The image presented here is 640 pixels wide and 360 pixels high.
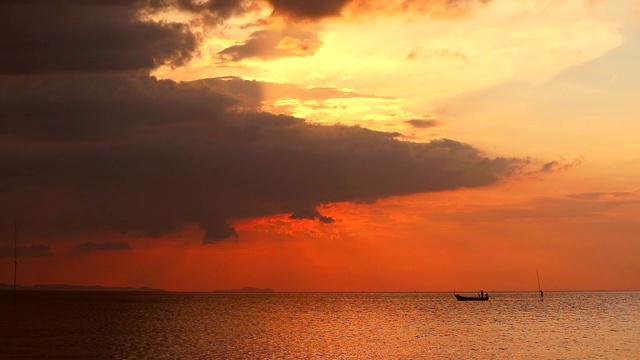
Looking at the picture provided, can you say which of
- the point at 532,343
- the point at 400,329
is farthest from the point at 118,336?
the point at 532,343

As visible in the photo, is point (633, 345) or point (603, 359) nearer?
point (603, 359)

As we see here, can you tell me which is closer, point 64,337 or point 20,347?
point 20,347

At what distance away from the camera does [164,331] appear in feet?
368

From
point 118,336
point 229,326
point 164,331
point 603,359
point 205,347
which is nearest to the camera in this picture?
point 603,359

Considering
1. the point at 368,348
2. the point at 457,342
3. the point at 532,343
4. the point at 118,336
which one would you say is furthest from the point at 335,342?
the point at 118,336

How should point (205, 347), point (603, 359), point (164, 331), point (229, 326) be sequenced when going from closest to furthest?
1. point (603, 359)
2. point (205, 347)
3. point (164, 331)
4. point (229, 326)

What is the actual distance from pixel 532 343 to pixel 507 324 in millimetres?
39656

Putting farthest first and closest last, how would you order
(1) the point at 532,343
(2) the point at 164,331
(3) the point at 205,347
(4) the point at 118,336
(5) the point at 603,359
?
(2) the point at 164,331 < (4) the point at 118,336 < (1) the point at 532,343 < (3) the point at 205,347 < (5) the point at 603,359

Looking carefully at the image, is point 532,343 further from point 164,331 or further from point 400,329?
point 164,331

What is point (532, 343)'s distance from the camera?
90.4 m

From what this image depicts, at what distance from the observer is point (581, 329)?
11475 centimetres

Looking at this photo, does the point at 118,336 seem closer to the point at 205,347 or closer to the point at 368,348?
the point at 205,347

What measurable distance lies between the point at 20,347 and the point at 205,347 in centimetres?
2057

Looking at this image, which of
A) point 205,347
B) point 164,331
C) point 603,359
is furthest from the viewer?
point 164,331
